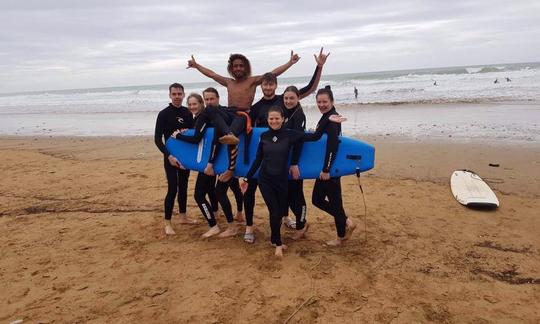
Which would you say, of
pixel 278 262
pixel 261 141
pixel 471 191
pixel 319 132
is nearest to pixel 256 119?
pixel 261 141

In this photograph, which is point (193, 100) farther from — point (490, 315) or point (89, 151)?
point (89, 151)

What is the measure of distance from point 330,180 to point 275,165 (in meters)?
0.60

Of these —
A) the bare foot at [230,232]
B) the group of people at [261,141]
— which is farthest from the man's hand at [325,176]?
Answer: the bare foot at [230,232]

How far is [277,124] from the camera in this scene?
356 centimetres

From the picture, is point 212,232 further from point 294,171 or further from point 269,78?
point 269,78

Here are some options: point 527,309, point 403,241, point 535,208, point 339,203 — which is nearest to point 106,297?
point 339,203

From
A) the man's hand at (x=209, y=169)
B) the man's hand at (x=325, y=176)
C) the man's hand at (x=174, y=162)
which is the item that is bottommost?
the man's hand at (x=325, y=176)

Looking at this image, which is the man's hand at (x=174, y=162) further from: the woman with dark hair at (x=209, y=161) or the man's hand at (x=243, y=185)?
the man's hand at (x=243, y=185)

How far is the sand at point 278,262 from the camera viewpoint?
2885mm

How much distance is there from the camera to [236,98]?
4234 mm

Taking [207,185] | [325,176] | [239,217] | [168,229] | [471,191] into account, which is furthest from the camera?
[471,191]

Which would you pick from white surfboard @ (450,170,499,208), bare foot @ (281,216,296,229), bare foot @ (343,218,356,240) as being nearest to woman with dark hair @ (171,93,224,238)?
bare foot @ (281,216,296,229)

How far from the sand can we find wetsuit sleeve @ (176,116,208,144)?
1.09 metres

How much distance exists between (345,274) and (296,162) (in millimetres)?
1136
